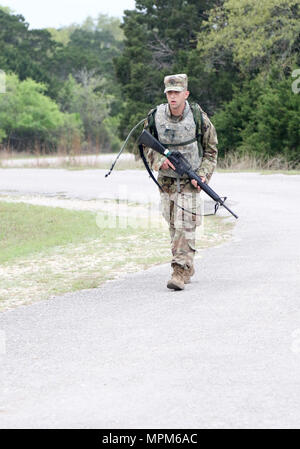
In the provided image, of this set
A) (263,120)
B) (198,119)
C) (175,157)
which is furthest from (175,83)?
(263,120)

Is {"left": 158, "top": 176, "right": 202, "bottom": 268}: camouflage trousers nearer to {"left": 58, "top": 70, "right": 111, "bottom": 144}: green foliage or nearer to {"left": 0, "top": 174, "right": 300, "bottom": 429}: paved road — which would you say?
{"left": 0, "top": 174, "right": 300, "bottom": 429}: paved road

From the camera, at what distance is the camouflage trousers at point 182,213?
812 centimetres

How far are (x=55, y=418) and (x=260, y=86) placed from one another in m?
26.2

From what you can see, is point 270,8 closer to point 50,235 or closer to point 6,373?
point 50,235

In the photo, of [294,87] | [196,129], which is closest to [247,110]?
[294,87]

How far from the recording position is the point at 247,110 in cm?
2908

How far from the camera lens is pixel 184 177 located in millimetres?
8070

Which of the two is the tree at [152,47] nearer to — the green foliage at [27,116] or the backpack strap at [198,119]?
the green foliage at [27,116]

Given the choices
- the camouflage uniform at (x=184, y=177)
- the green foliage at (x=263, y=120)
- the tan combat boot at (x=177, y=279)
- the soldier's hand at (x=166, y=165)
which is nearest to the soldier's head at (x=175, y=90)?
the camouflage uniform at (x=184, y=177)

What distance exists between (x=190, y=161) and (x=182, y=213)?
1.64ft

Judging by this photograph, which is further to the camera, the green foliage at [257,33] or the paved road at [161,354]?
the green foliage at [257,33]

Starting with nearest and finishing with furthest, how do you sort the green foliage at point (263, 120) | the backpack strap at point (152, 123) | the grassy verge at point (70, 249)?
1. the backpack strap at point (152, 123)
2. the grassy verge at point (70, 249)
3. the green foliage at point (263, 120)

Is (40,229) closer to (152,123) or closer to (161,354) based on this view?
→ (152,123)

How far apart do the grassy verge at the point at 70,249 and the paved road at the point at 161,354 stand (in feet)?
2.16
